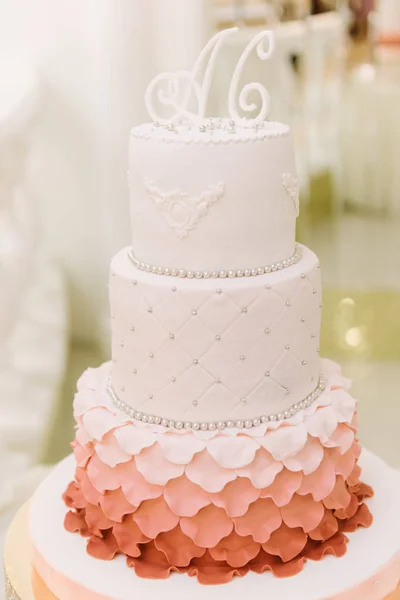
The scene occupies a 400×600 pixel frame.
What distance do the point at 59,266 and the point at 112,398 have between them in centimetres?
208

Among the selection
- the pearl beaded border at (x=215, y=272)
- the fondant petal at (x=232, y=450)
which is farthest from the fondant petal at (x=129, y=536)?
the pearl beaded border at (x=215, y=272)

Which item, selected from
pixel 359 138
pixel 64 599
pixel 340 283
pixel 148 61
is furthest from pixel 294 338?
pixel 359 138

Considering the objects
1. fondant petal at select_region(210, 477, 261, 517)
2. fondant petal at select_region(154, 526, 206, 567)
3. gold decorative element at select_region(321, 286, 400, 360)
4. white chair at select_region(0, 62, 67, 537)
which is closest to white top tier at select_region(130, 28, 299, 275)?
fondant petal at select_region(210, 477, 261, 517)

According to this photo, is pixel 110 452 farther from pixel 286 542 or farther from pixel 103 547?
pixel 286 542

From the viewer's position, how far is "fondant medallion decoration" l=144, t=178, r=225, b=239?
50.4 inches

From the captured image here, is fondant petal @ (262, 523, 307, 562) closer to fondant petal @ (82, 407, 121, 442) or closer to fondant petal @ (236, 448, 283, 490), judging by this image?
fondant petal @ (236, 448, 283, 490)

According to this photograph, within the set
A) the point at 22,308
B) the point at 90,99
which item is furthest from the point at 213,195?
the point at 90,99

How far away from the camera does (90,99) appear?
3.26 metres

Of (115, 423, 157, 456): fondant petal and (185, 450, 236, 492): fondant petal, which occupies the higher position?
Result: (115, 423, 157, 456): fondant petal

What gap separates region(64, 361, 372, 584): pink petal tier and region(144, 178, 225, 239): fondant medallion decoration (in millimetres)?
353

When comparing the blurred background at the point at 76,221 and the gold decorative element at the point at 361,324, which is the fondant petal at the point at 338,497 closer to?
the blurred background at the point at 76,221

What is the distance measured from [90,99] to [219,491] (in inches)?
91.2

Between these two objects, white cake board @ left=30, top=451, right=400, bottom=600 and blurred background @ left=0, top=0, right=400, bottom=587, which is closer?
white cake board @ left=30, top=451, right=400, bottom=600

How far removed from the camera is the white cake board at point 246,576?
130 centimetres
